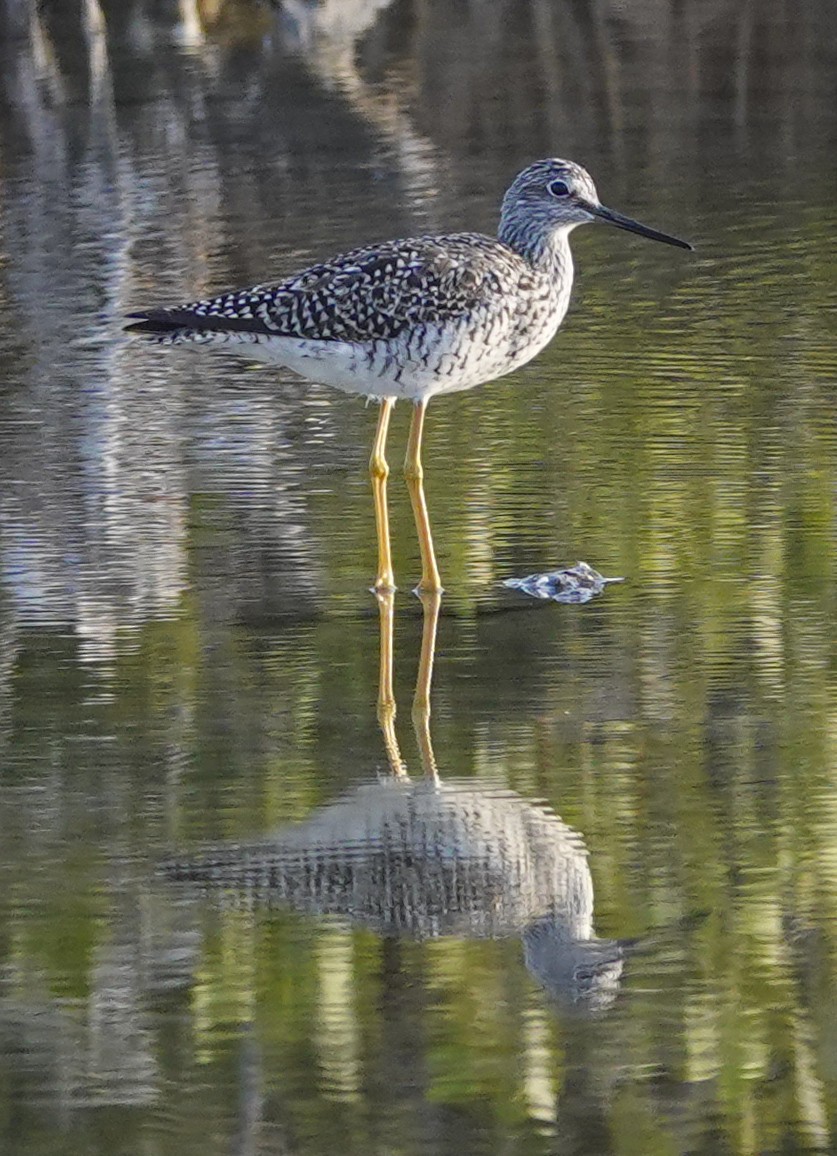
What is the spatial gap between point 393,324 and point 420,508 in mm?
601

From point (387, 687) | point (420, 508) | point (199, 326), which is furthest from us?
point (199, 326)

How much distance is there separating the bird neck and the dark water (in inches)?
30.8

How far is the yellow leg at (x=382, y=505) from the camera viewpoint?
7.63 meters

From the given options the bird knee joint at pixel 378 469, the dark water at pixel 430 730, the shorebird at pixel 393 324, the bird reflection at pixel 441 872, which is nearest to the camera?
the dark water at pixel 430 730

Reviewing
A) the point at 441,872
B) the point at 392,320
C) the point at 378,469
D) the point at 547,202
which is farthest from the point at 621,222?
the point at 441,872

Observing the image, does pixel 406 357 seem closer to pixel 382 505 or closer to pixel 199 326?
pixel 382 505

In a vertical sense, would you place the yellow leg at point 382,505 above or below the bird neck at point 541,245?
below

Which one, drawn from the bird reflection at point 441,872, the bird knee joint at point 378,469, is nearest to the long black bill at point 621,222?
the bird knee joint at point 378,469

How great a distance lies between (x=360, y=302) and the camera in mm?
7875

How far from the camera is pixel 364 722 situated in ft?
21.5

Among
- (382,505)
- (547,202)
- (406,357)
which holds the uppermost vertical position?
(547,202)

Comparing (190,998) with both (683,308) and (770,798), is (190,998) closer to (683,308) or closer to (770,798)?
(770,798)

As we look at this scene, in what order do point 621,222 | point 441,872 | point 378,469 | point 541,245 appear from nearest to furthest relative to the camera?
point 441,872 < point 378,469 < point 541,245 < point 621,222

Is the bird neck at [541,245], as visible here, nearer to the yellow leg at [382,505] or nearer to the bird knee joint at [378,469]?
the yellow leg at [382,505]
